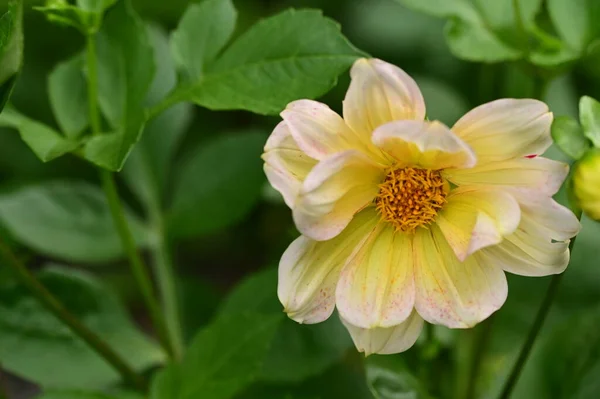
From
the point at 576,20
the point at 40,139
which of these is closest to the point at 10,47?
the point at 40,139

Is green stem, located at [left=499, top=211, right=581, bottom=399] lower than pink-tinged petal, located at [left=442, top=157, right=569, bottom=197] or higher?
lower

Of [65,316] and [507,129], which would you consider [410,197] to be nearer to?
[507,129]

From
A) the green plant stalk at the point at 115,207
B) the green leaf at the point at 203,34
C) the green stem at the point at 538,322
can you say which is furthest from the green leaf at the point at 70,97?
the green stem at the point at 538,322

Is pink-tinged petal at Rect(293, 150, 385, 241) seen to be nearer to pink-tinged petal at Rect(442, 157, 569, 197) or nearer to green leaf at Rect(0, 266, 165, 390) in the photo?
pink-tinged petal at Rect(442, 157, 569, 197)

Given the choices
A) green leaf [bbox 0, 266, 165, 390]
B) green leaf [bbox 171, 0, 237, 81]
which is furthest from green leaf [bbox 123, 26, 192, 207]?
green leaf [bbox 171, 0, 237, 81]

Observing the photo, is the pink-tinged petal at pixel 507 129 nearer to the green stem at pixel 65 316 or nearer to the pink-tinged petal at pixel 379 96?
the pink-tinged petal at pixel 379 96

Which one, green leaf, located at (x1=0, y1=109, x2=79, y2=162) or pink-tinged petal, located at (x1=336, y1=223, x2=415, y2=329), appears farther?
green leaf, located at (x1=0, y1=109, x2=79, y2=162)
